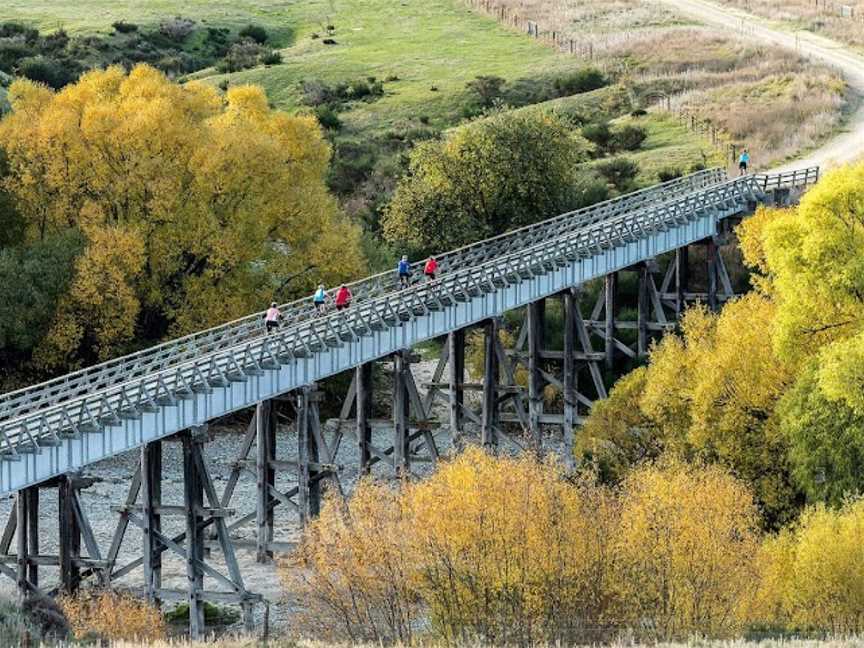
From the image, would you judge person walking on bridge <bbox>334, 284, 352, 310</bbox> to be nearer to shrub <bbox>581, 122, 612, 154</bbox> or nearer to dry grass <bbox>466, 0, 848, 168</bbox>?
dry grass <bbox>466, 0, 848, 168</bbox>

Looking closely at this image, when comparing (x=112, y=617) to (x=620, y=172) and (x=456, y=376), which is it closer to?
(x=456, y=376)

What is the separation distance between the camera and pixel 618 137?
99.6m

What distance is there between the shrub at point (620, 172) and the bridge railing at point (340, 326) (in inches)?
657

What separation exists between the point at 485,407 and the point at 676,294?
1154 centimetres

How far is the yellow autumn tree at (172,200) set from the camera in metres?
73.2

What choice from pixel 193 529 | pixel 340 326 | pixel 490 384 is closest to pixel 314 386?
pixel 340 326

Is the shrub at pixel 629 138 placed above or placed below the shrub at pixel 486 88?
above

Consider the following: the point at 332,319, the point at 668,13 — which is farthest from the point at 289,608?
the point at 668,13

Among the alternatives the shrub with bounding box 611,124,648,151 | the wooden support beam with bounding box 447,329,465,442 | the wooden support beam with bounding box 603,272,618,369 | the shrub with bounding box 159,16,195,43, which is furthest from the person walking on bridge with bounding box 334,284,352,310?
the shrub with bounding box 159,16,195,43

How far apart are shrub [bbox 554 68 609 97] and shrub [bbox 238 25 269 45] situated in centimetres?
3272

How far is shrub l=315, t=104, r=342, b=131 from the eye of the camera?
363 ft

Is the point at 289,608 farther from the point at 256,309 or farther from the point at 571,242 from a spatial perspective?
the point at 256,309

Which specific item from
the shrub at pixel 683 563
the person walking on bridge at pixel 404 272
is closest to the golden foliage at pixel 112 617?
the shrub at pixel 683 563

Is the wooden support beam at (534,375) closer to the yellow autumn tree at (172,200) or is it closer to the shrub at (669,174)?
the yellow autumn tree at (172,200)
